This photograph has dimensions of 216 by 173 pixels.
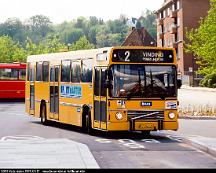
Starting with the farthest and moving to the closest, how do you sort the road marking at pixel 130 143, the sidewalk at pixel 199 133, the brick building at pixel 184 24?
the brick building at pixel 184 24, the road marking at pixel 130 143, the sidewalk at pixel 199 133

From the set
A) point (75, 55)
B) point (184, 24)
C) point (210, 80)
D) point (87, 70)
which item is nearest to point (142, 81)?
point (87, 70)

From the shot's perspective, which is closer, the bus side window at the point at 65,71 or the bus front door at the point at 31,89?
the bus side window at the point at 65,71

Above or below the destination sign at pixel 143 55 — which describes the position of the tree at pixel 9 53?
above

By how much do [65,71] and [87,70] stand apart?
232cm

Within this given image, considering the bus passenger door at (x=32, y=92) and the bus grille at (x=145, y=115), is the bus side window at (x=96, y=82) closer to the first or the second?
the bus grille at (x=145, y=115)

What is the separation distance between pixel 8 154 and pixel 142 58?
6.29 meters

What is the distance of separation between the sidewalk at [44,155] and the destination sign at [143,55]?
324 centimetres

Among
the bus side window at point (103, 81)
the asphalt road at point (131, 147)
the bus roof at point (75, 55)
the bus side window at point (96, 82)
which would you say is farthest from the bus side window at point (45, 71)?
the bus side window at point (103, 81)

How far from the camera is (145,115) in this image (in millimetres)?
17438

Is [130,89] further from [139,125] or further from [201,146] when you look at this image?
[201,146]

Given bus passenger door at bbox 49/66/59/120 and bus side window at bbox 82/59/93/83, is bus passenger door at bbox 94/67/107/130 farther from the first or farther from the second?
bus passenger door at bbox 49/66/59/120

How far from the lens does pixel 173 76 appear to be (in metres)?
17.9

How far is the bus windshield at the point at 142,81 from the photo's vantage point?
56.9 ft

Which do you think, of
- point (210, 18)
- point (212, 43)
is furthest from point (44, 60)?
point (210, 18)
